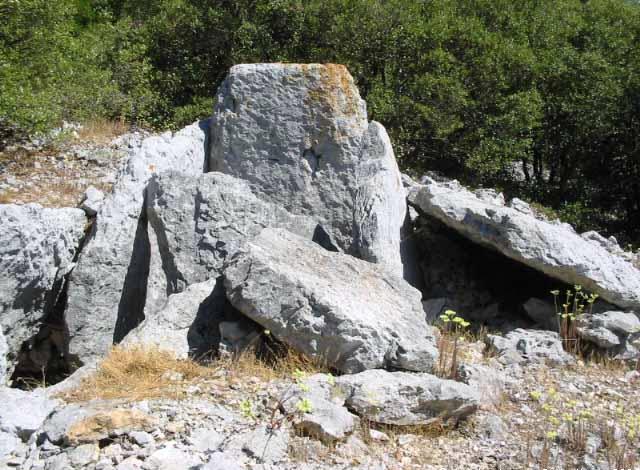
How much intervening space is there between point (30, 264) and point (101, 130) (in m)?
4.91

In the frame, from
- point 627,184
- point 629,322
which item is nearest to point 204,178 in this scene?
point 629,322

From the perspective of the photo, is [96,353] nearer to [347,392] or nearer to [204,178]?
[204,178]

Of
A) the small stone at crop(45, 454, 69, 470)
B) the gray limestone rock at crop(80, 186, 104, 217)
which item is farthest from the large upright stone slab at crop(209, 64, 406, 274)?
the small stone at crop(45, 454, 69, 470)

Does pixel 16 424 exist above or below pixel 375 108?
below

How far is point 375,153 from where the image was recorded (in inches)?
295

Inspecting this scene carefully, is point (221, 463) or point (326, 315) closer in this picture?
point (221, 463)

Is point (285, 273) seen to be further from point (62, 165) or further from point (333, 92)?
point (62, 165)

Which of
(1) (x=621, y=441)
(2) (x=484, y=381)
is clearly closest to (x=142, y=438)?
(2) (x=484, y=381)

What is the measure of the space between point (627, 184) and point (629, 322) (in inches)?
278

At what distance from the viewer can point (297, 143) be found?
7516mm

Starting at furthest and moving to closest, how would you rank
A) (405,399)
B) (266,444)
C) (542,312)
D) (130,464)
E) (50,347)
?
1. (542,312)
2. (50,347)
3. (405,399)
4. (266,444)
5. (130,464)

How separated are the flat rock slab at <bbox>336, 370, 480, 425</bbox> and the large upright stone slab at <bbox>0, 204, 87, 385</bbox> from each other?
9.61ft

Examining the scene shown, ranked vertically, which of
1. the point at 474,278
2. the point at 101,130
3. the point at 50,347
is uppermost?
the point at 101,130

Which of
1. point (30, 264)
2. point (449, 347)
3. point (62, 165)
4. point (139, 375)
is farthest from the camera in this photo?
point (62, 165)
